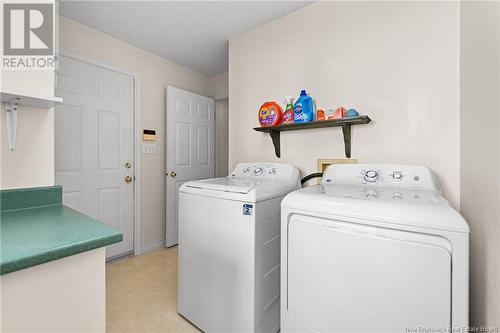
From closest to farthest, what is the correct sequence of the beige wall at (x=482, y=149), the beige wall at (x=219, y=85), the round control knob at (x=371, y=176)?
the beige wall at (x=482, y=149)
the round control knob at (x=371, y=176)
the beige wall at (x=219, y=85)

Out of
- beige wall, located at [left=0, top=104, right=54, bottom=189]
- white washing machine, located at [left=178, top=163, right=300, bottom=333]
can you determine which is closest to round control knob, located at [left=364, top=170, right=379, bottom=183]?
white washing machine, located at [left=178, top=163, right=300, bottom=333]

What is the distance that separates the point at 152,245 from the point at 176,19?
250 cm

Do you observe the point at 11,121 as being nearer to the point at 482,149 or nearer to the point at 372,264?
the point at 372,264

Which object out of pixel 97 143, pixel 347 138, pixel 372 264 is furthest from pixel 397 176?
pixel 97 143

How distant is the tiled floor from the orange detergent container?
1.63 m

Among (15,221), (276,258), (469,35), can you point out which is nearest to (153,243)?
(276,258)

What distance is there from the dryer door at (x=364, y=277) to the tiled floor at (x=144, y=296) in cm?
99

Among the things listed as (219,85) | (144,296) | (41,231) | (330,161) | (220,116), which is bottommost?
(144,296)

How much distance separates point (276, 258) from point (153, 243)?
1.97m

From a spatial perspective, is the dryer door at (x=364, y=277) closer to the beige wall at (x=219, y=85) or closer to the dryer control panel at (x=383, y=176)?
the dryer control panel at (x=383, y=176)

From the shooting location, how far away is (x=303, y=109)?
1.83 meters

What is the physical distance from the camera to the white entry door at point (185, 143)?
9.84ft

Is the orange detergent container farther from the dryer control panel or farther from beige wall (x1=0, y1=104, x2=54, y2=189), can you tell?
beige wall (x1=0, y1=104, x2=54, y2=189)

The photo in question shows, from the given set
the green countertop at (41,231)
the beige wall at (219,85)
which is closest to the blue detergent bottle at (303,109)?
the green countertop at (41,231)
